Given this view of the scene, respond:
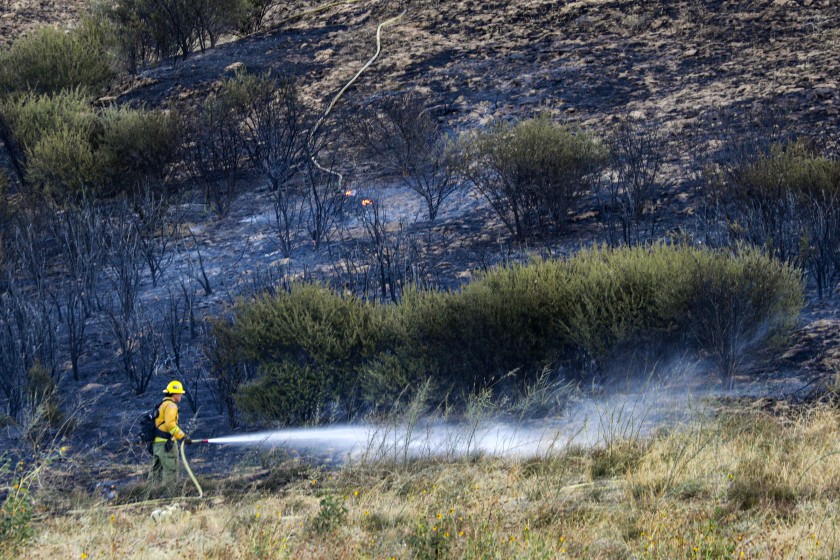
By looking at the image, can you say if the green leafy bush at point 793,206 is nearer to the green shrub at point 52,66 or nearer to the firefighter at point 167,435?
the firefighter at point 167,435

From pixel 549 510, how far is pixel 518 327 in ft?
10.8

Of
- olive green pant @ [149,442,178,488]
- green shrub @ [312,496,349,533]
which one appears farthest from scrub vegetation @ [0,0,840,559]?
olive green pant @ [149,442,178,488]

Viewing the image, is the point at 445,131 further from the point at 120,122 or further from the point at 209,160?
the point at 120,122

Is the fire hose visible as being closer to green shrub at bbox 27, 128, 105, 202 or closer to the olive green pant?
green shrub at bbox 27, 128, 105, 202

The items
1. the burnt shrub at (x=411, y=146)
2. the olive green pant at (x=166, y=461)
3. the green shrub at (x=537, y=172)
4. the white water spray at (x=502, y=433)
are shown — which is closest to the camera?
the white water spray at (x=502, y=433)

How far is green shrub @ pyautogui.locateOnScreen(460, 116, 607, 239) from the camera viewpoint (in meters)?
14.3

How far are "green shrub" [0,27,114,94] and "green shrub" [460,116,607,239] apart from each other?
9720 mm

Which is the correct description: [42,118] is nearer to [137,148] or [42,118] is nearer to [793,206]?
[137,148]

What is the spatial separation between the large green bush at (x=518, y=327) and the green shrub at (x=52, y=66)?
1230cm

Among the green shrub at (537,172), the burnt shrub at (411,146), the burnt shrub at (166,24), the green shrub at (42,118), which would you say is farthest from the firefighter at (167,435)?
the burnt shrub at (166,24)

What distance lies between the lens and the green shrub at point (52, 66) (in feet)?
68.3

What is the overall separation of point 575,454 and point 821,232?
522cm

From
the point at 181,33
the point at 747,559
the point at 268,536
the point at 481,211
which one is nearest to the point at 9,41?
the point at 181,33

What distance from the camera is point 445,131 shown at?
58.3 feet
